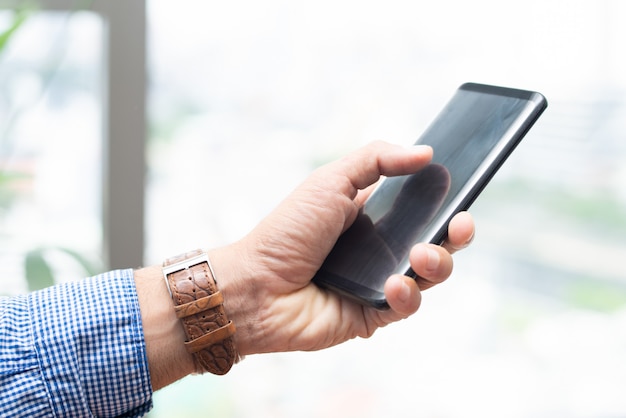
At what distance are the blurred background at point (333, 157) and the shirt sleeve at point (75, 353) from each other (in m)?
0.40

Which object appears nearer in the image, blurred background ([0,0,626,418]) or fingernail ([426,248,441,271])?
fingernail ([426,248,441,271])

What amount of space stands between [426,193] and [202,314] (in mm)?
285

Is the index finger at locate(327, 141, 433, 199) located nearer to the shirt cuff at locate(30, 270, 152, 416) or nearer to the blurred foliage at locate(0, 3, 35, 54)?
the shirt cuff at locate(30, 270, 152, 416)

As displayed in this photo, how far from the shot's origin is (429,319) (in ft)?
4.31

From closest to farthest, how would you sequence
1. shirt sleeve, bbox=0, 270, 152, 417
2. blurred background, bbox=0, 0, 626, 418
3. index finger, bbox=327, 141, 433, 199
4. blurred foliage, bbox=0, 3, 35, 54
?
shirt sleeve, bbox=0, 270, 152, 417 → index finger, bbox=327, 141, 433, 199 → blurred foliage, bbox=0, 3, 35, 54 → blurred background, bbox=0, 0, 626, 418

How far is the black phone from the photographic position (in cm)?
74

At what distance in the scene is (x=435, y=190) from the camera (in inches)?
30.7

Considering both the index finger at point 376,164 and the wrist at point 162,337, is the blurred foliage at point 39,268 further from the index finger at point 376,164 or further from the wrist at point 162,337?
the index finger at point 376,164

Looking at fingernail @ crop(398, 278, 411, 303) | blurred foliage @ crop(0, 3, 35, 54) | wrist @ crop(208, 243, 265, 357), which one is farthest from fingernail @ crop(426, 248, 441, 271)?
blurred foliage @ crop(0, 3, 35, 54)

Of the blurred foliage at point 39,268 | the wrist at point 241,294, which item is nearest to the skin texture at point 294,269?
the wrist at point 241,294

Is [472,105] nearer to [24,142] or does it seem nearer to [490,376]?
[490,376]

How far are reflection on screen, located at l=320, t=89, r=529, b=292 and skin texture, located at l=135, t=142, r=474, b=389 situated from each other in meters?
0.02

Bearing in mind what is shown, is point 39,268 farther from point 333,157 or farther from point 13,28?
point 333,157

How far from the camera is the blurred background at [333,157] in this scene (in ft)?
3.74
